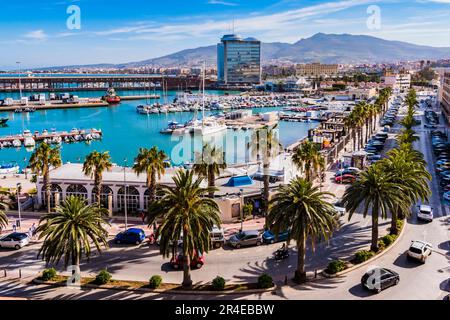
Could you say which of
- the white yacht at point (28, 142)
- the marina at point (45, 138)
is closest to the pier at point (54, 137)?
the marina at point (45, 138)

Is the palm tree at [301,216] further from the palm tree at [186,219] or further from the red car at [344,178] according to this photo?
the red car at [344,178]

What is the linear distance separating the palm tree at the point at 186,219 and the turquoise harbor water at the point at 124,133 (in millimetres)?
41209

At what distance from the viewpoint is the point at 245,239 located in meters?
28.2

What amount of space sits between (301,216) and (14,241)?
64.6ft

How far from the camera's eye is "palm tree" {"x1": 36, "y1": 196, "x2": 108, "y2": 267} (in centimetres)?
2122

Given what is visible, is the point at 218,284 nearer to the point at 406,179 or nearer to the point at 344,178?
the point at 406,179

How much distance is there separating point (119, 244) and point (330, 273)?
574 inches

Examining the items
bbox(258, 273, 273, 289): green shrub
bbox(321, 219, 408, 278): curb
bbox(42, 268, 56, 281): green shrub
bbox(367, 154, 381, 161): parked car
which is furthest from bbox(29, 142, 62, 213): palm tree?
bbox(367, 154, 381, 161): parked car

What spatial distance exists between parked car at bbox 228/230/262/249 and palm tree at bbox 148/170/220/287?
6.28 m

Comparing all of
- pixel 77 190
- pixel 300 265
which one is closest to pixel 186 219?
pixel 300 265
